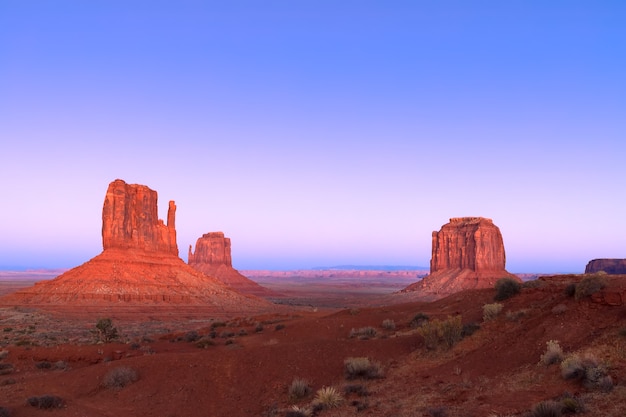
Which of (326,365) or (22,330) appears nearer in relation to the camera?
(326,365)

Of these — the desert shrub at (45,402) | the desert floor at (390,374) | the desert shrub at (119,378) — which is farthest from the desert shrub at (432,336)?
the desert shrub at (45,402)

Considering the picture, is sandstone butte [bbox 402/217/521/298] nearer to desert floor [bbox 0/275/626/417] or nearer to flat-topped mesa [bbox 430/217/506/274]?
flat-topped mesa [bbox 430/217/506/274]

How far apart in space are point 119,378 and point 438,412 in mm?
10500

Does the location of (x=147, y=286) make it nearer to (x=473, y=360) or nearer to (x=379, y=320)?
(x=379, y=320)

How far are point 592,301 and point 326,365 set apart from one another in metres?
8.33

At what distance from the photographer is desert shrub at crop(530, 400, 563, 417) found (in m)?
7.61

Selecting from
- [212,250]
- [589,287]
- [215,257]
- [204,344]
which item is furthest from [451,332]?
[212,250]

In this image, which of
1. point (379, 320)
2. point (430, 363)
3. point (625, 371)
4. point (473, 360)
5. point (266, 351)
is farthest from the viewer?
point (379, 320)

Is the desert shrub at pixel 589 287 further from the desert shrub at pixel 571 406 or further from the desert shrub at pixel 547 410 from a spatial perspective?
the desert shrub at pixel 547 410

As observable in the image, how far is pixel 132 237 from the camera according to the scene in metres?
72.8

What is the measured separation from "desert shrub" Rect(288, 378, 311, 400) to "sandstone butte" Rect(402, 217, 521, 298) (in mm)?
72575

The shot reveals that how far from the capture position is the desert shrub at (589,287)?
13.6 meters

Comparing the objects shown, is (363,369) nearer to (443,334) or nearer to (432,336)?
(432,336)

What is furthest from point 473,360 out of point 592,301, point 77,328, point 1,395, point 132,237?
point 132,237
